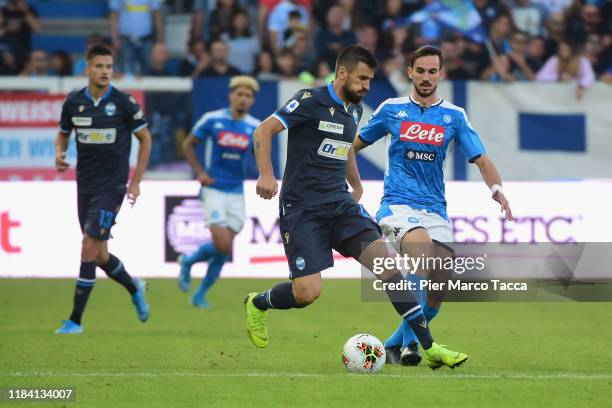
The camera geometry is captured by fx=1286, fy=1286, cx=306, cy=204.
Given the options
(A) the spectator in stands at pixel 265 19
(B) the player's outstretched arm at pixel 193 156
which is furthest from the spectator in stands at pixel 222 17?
(B) the player's outstretched arm at pixel 193 156

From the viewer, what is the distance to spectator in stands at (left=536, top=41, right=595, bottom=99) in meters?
19.0

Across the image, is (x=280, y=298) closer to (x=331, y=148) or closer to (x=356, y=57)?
(x=331, y=148)

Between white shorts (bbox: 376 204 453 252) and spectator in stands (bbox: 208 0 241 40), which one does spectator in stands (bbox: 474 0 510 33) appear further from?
white shorts (bbox: 376 204 453 252)

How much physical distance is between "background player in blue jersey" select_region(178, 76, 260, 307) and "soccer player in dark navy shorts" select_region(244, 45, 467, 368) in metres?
5.24

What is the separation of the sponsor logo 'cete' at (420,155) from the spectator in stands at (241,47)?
1089 centimetres

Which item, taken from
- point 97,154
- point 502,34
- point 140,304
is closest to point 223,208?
point 140,304

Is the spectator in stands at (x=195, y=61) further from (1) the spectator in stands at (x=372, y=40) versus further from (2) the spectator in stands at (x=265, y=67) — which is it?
(1) the spectator in stands at (x=372, y=40)

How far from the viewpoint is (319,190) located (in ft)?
29.3

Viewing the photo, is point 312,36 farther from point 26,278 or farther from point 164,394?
point 164,394

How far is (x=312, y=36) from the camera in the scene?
2034 cm

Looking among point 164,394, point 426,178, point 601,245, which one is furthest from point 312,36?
point 164,394

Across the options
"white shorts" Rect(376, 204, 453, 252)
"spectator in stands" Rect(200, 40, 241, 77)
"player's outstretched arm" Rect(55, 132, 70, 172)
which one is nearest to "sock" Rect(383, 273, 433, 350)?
"white shorts" Rect(376, 204, 453, 252)

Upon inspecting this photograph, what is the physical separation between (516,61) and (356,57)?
11.5 metres

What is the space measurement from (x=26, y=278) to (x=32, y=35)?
5.64m
